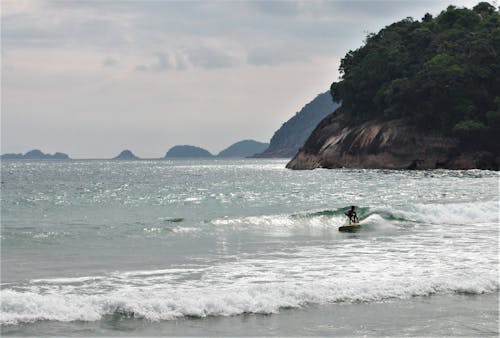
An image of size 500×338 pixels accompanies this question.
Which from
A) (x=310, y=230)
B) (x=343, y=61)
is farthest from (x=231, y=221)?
(x=343, y=61)

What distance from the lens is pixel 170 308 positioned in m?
15.2

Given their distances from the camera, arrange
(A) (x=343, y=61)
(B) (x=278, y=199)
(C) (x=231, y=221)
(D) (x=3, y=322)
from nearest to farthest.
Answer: (D) (x=3, y=322) → (C) (x=231, y=221) → (B) (x=278, y=199) → (A) (x=343, y=61)

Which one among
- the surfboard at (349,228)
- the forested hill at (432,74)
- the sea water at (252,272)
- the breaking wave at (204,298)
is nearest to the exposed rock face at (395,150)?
the forested hill at (432,74)

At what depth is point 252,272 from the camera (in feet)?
67.8

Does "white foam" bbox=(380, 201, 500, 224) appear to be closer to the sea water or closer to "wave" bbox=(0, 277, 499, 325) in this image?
the sea water

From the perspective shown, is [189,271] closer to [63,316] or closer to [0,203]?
[63,316]

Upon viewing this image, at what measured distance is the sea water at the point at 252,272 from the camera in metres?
14.4

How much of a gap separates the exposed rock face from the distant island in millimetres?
156

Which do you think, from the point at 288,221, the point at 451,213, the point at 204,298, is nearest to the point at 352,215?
the point at 288,221

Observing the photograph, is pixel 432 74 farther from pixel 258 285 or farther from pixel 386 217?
pixel 258 285

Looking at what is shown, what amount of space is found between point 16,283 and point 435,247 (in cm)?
1718

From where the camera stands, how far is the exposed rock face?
9969 centimetres

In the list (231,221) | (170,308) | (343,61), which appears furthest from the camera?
(343,61)

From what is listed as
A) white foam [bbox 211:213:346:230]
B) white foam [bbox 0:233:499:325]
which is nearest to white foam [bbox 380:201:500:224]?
white foam [bbox 211:213:346:230]
